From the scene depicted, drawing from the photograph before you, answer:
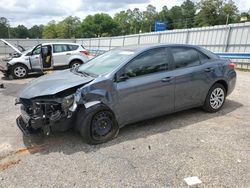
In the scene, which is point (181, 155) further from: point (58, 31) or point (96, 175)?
point (58, 31)

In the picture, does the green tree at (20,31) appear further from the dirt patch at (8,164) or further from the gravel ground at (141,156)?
the dirt patch at (8,164)

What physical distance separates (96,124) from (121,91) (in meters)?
0.68

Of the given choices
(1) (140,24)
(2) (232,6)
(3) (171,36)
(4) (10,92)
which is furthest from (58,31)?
(4) (10,92)

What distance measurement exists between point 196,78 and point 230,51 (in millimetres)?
10723

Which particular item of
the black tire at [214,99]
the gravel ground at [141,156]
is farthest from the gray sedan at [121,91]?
the gravel ground at [141,156]

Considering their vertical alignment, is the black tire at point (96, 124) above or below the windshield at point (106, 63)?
below

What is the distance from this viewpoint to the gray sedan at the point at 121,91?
12.8 feet

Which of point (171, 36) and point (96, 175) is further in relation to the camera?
point (171, 36)

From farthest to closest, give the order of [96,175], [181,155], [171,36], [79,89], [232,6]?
1. [232,6]
2. [171,36]
3. [79,89]
4. [181,155]
5. [96,175]

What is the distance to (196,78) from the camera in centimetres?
502

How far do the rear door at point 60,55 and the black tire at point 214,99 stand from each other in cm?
819

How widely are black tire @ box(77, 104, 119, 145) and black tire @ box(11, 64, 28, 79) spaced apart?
27.9 feet

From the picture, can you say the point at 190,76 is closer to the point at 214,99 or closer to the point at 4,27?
the point at 214,99

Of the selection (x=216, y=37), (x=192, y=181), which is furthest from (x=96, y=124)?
(x=216, y=37)
